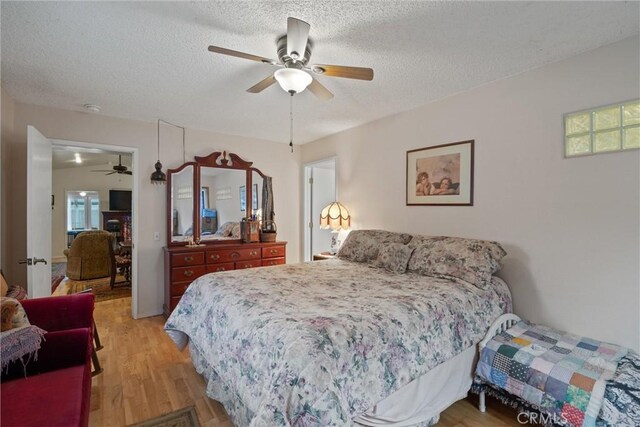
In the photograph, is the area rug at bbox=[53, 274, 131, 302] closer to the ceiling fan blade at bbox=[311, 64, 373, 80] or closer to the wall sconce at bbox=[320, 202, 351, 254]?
the wall sconce at bbox=[320, 202, 351, 254]

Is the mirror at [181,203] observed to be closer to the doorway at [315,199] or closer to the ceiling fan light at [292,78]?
the doorway at [315,199]

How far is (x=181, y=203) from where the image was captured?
398 cm

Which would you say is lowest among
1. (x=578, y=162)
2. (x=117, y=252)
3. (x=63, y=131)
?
(x=117, y=252)

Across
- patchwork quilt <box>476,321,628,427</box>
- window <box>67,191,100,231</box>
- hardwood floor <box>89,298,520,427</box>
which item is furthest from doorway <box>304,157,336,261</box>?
window <box>67,191,100,231</box>

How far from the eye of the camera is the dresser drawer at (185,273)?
3.60 m

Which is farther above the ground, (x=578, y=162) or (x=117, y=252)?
(x=578, y=162)

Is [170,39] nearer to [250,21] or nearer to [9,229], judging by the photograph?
[250,21]

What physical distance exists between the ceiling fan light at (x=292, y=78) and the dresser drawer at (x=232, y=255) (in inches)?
102

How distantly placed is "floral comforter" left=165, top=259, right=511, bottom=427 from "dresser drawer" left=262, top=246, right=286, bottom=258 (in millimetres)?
1699

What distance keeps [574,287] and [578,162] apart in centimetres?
89

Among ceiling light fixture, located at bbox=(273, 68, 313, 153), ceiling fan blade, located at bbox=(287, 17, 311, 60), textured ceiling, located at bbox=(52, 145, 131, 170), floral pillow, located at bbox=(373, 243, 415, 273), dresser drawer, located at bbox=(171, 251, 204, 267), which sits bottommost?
dresser drawer, located at bbox=(171, 251, 204, 267)

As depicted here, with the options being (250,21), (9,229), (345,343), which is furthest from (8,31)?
(345,343)

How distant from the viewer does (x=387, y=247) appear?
2932mm

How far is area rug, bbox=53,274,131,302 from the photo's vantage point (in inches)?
183
